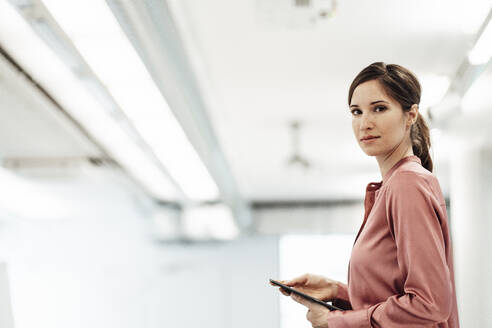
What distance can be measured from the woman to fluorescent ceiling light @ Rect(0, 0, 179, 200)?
6.56 ft

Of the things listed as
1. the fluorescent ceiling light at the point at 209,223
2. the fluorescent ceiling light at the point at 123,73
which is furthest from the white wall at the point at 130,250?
the fluorescent ceiling light at the point at 123,73

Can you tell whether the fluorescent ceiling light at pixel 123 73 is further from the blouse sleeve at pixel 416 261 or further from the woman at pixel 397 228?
the blouse sleeve at pixel 416 261

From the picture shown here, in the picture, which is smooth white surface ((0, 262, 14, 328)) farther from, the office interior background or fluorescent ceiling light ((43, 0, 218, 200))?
fluorescent ceiling light ((43, 0, 218, 200))

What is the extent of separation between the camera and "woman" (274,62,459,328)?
92 cm

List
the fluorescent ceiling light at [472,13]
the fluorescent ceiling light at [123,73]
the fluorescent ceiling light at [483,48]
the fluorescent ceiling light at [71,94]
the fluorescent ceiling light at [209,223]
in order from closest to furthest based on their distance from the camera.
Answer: the fluorescent ceiling light at [123,73], the fluorescent ceiling light at [483,48], the fluorescent ceiling light at [472,13], the fluorescent ceiling light at [71,94], the fluorescent ceiling light at [209,223]

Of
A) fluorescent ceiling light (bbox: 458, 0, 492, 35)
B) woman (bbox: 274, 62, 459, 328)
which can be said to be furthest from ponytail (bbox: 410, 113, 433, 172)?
fluorescent ceiling light (bbox: 458, 0, 492, 35)

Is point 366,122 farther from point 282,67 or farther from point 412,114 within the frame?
point 282,67

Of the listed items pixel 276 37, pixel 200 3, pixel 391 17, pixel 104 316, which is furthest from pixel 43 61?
pixel 104 316

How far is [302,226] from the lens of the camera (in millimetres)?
6859

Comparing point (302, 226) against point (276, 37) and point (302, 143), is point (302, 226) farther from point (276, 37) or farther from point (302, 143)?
point (276, 37)

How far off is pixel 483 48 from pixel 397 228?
1.84 metres

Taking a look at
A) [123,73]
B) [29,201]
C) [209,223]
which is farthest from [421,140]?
[29,201]

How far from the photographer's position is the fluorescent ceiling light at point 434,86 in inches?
131

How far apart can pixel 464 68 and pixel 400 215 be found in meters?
2.45
